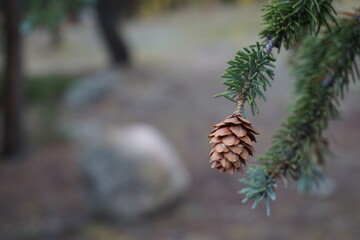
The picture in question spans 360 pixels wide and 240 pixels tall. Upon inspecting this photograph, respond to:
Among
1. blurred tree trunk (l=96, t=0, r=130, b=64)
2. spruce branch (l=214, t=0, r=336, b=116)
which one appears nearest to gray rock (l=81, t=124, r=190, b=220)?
Answer: spruce branch (l=214, t=0, r=336, b=116)

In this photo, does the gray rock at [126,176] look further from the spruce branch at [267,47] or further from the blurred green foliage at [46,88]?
the blurred green foliage at [46,88]

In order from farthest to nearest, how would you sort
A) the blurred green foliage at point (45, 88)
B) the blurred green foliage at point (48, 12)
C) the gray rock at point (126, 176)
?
the blurred green foliage at point (45, 88), the gray rock at point (126, 176), the blurred green foliage at point (48, 12)

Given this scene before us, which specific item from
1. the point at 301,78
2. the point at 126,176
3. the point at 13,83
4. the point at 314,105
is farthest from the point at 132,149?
the point at 314,105

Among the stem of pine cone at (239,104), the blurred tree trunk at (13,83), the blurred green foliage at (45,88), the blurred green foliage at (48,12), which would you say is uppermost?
the blurred green foliage at (45,88)

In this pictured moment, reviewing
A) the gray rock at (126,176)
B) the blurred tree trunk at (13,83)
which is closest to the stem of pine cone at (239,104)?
the gray rock at (126,176)

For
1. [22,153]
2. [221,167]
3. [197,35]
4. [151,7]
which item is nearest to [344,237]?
[221,167]

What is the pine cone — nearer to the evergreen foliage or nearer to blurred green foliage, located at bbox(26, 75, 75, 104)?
the evergreen foliage

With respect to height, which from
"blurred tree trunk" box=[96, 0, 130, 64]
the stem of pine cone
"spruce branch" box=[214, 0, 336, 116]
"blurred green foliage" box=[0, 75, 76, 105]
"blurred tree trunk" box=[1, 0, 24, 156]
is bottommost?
the stem of pine cone
